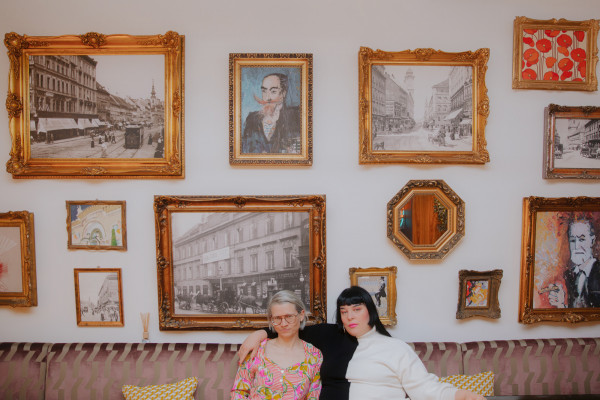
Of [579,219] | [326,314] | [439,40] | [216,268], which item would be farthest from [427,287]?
[439,40]

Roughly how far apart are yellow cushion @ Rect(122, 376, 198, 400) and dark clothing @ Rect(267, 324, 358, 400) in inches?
29.0

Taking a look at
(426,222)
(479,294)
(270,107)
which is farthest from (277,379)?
(270,107)

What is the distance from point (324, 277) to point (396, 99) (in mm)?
1248

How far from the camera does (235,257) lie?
255 centimetres

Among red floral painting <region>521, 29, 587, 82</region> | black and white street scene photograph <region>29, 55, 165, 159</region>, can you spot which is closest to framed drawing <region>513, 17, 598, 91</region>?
red floral painting <region>521, 29, 587, 82</region>

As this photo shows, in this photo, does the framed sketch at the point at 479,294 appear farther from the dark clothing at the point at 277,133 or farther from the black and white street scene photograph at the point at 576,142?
the dark clothing at the point at 277,133

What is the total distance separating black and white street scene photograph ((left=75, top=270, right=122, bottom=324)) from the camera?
8.35 ft

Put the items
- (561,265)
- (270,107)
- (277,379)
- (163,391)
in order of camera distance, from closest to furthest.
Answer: (277,379), (163,391), (270,107), (561,265)

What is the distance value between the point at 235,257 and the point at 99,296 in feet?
3.06

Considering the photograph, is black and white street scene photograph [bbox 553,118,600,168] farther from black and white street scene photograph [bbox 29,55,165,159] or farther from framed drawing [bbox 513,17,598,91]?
black and white street scene photograph [bbox 29,55,165,159]

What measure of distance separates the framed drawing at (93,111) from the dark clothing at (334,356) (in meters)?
1.34

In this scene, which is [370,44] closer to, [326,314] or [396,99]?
[396,99]

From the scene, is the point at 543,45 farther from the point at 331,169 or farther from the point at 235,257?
the point at 235,257

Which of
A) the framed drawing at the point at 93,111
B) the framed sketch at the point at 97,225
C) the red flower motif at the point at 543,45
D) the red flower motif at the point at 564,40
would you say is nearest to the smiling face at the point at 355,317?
the framed drawing at the point at 93,111
